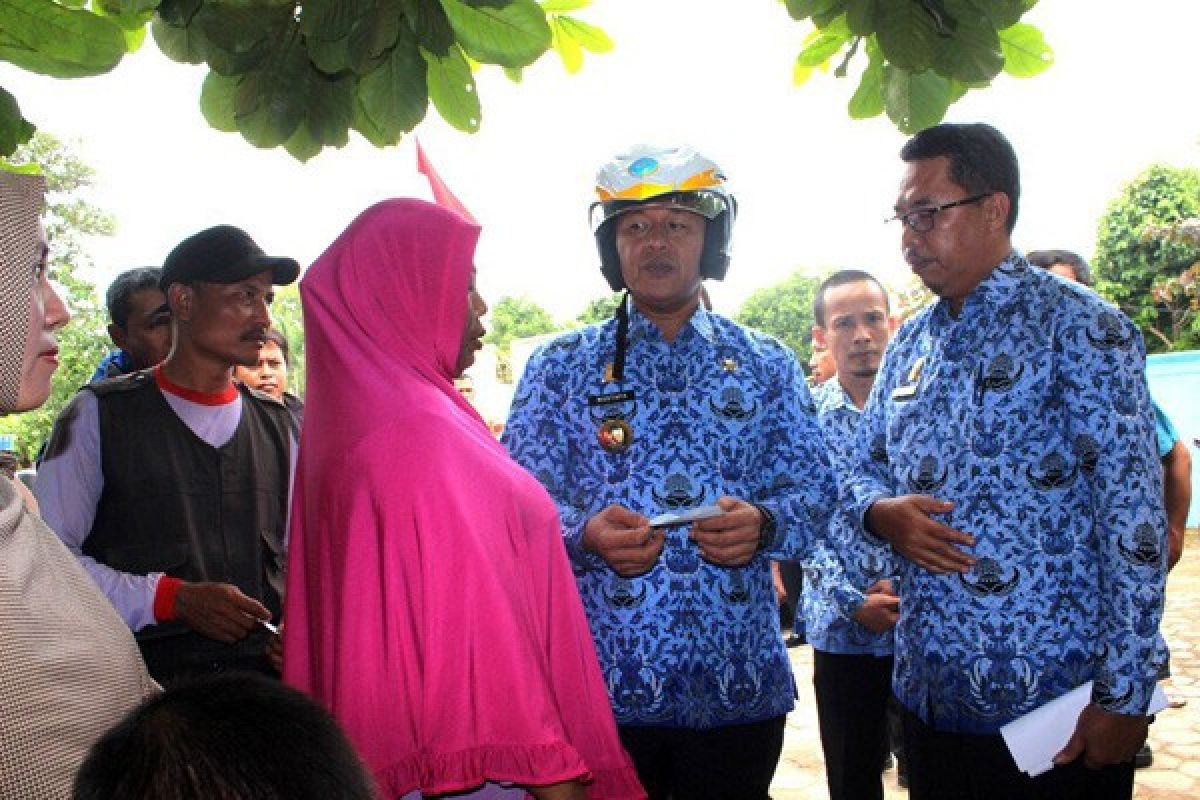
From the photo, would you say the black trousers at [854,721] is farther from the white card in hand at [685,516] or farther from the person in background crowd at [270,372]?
the person in background crowd at [270,372]

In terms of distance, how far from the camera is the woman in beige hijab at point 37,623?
128 cm

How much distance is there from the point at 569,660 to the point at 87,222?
107ft

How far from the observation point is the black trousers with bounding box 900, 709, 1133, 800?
2.21 m

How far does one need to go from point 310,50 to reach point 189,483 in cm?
146

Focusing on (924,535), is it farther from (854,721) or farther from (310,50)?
(310,50)

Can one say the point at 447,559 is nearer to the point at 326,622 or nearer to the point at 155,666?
the point at 326,622

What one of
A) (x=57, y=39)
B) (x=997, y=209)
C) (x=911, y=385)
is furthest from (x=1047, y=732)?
(x=57, y=39)

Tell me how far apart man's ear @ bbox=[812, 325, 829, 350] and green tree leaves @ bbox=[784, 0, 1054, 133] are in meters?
2.69

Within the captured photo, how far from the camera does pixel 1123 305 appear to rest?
15.6 metres

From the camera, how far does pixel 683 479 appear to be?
8.08 ft

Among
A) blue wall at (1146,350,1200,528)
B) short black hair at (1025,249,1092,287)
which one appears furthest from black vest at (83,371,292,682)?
blue wall at (1146,350,1200,528)

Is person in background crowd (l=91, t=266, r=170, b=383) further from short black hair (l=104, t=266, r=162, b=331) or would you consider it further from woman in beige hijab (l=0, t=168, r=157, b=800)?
woman in beige hijab (l=0, t=168, r=157, b=800)


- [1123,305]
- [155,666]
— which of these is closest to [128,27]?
[155,666]

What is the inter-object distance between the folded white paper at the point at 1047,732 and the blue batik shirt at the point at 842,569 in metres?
0.55
